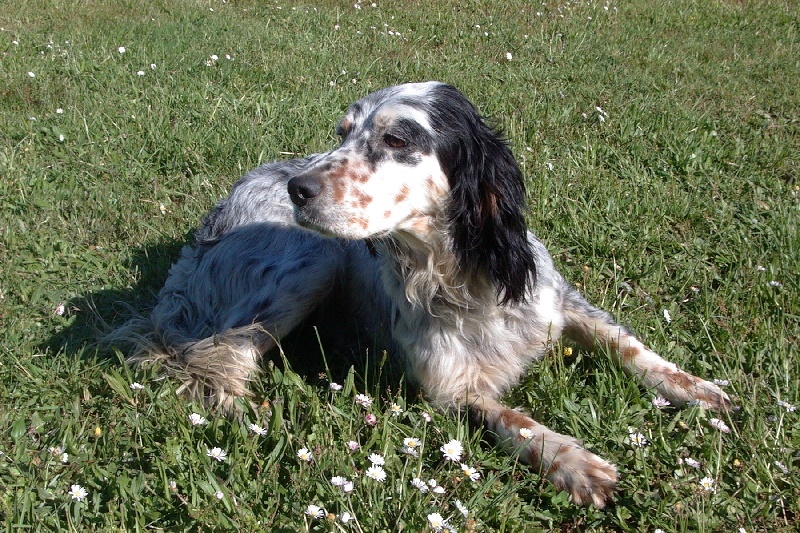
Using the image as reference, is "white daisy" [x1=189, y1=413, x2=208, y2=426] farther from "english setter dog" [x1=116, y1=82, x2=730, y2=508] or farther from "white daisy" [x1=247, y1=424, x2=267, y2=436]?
"english setter dog" [x1=116, y1=82, x2=730, y2=508]

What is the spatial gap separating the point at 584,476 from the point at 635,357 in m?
0.70

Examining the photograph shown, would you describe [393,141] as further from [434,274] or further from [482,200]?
[434,274]

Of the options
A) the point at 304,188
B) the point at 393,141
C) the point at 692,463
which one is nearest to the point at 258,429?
the point at 304,188

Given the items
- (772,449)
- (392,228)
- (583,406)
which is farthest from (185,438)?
(772,449)

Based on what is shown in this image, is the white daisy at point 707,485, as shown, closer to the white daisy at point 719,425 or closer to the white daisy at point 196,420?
the white daisy at point 719,425

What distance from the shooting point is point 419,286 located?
2.98 meters

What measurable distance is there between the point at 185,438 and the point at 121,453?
257 mm

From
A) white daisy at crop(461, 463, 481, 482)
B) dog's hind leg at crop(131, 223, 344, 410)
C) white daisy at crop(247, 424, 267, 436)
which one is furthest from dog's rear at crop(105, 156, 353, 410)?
white daisy at crop(461, 463, 481, 482)

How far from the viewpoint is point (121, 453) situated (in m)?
2.73

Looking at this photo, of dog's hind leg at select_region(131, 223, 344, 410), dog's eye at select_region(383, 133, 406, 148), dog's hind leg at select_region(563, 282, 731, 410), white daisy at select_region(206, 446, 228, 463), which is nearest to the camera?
white daisy at select_region(206, 446, 228, 463)

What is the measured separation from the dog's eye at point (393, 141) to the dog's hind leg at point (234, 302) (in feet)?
3.30

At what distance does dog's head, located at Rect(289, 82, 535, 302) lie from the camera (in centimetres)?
263

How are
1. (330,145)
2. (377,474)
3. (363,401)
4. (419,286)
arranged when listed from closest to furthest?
1. (377,474)
2. (363,401)
3. (419,286)
4. (330,145)

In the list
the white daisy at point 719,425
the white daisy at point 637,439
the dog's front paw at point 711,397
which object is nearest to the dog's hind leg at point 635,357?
the dog's front paw at point 711,397
